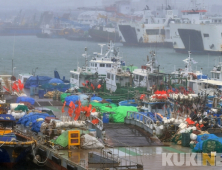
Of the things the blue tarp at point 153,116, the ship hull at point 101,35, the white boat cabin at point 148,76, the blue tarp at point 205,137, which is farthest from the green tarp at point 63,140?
the ship hull at point 101,35

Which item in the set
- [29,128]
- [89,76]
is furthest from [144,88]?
[29,128]

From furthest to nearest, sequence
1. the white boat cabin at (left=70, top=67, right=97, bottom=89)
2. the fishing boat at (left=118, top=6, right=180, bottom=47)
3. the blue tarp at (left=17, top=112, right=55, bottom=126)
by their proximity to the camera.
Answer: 1. the fishing boat at (left=118, top=6, right=180, bottom=47)
2. the white boat cabin at (left=70, top=67, right=97, bottom=89)
3. the blue tarp at (left=17, top=112, right=55, bottom=126)

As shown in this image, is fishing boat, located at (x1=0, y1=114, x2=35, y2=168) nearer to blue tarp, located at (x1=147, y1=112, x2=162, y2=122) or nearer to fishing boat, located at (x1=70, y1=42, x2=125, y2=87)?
blue tarp, located at (x1=147, y1=112, x2=162, y2=122)

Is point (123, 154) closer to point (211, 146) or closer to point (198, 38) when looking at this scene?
point (211, 146)

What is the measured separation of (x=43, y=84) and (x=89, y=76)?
129 inches

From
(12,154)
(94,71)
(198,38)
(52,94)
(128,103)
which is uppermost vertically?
(198,38)

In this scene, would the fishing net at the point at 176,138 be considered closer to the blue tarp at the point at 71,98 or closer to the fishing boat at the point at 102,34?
the blue tarp at the point at 71,98

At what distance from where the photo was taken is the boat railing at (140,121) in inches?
823

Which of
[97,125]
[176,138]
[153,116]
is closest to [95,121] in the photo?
[97,125]

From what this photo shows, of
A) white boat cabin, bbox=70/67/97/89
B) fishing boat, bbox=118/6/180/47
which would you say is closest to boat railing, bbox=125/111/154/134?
white boat cabin, bbox=70/67/97/89

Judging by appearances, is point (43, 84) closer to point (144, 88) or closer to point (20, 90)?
point (20, 90)

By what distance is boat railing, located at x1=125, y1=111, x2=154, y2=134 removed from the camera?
68.6 ft

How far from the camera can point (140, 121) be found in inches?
853

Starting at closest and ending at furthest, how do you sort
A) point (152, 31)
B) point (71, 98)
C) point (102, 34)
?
point (71, 98)
point (152, 31)
point (102, 34)
